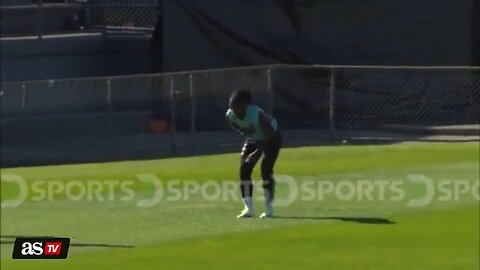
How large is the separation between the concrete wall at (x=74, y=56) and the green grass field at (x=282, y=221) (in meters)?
5.51

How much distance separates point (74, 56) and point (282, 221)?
15.1 meters

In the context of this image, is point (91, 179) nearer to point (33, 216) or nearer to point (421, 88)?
point (33, 216)

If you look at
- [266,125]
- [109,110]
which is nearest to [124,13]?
[109,110]

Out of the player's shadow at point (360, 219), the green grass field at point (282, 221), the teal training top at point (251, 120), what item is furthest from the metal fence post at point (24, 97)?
the teal training top at point (251, 120)

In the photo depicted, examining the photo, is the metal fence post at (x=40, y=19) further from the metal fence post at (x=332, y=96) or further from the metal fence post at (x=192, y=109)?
the metal fence post at (x=332, y=96)

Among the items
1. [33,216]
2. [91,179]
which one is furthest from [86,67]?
[33,216]

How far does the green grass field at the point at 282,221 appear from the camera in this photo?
46.9ft

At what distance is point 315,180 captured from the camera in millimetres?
22172

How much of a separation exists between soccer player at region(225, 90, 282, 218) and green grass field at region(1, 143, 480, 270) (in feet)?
1.16

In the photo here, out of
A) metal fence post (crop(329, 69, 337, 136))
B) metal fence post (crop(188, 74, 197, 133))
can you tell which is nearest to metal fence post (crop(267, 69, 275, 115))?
metal fence post (crop(329, 69, 337, 136))

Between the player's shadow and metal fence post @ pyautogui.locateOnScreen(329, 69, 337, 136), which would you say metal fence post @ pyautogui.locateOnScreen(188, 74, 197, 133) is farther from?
the player's shadow

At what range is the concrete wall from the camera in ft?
100.0

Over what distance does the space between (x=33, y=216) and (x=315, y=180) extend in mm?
5098

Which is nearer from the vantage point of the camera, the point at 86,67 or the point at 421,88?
the point at 421,88
